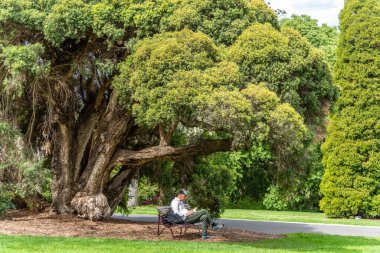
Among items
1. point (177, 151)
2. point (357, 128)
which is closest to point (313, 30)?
point (357, 128)

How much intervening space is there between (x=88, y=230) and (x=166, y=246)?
3.07 m

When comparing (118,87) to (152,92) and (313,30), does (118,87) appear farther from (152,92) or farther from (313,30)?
(313,30)

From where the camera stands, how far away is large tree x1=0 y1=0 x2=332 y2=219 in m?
13.2

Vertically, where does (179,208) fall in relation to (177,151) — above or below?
below

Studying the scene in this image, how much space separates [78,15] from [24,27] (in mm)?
1498

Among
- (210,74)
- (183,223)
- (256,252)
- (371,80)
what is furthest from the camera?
(371,80)

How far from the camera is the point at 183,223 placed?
14.4m

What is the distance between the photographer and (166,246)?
41.2ft

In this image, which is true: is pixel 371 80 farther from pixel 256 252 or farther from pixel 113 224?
pixel 256 252

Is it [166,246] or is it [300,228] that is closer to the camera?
[166,246]

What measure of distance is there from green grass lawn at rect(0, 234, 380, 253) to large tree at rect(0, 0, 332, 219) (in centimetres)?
217

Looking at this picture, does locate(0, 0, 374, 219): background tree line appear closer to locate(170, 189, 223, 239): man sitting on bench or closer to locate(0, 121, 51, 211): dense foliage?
locate(0, 121, 51, 211): dense foliage

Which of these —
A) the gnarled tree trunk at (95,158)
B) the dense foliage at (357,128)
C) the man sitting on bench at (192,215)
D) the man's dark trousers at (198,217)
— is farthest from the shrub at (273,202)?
the man's dark trousers at (198,217)

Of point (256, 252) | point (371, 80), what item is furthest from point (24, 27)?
point (371, 80)
